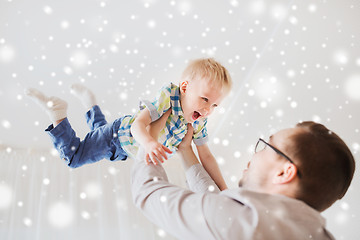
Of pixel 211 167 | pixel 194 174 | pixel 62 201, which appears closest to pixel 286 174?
pixel 194 174

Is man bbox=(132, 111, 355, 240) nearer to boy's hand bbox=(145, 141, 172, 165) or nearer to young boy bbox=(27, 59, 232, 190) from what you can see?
boy's hand bbox=(145, 141, 172, 165)

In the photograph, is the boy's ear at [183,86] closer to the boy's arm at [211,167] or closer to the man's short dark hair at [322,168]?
the boy's arm at [211,167]

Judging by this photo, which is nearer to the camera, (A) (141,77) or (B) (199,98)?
(B) (199,98)

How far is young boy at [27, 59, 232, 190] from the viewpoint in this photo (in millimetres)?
1345

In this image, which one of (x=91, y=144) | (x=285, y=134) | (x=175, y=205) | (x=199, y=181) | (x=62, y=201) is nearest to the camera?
(x=175, y=205)

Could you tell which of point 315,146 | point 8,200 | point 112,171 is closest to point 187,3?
point 315,146

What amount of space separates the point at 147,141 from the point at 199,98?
1.40ft

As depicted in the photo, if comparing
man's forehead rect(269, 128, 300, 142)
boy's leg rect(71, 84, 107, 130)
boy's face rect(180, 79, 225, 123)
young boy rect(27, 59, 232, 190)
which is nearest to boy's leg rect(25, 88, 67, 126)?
young boy rect(27, 59, 232, 190)

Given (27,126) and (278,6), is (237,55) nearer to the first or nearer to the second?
(278,6)

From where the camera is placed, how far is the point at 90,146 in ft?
4.98

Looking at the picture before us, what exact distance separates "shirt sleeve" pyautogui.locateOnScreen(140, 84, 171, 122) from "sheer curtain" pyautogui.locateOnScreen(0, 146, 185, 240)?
1490 millimetres

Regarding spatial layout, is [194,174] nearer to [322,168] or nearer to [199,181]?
[199,181]

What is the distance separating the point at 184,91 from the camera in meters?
1.44

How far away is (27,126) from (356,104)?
91.6 inches
